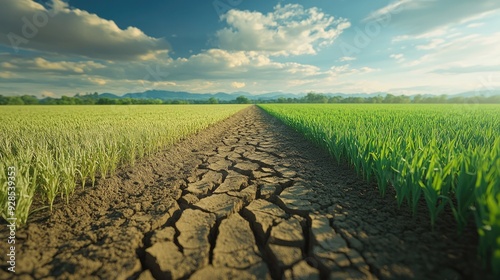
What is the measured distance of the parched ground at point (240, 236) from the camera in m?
1.43

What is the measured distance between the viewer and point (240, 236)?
6.02 feet

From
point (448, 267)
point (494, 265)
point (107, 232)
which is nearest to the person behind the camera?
point (494, 265)

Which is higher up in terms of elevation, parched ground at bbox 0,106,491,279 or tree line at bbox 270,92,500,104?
tree line at bbox 270,92,500,104

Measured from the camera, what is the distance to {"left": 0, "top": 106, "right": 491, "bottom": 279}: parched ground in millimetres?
1426

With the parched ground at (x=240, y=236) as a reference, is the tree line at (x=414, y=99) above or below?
above

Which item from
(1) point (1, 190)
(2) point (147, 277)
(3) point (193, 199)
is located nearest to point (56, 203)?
(1) point (1, 190)

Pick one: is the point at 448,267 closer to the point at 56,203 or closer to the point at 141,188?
the point at 141,188

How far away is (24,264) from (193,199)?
1.40m

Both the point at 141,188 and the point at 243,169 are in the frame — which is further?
the point at 243,169

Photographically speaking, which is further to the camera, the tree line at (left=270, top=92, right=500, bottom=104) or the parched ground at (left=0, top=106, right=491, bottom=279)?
the tree line at (left=270, top=92, right=500, bottom=104)

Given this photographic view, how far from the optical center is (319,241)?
5.54ft

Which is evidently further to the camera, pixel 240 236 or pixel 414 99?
pixel 414 99

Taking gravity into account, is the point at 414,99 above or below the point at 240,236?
above

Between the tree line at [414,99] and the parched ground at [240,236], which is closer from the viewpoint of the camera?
the parched ground at [240,236]
